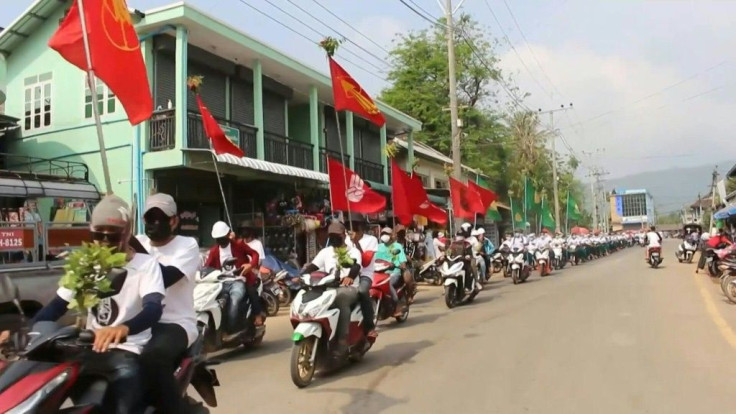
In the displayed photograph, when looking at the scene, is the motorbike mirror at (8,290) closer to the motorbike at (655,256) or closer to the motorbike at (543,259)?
the motorbike at (543,259)

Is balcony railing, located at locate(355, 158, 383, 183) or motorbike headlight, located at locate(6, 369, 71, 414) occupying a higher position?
balcony railing, located at locate(355, 158, 383, 183)

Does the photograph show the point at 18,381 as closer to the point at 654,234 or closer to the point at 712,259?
the point at 712,259

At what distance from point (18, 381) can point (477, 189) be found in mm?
17675

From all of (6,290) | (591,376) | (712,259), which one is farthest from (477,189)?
(6,290)

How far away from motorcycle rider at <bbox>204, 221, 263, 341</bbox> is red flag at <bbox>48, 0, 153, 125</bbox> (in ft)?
5.84

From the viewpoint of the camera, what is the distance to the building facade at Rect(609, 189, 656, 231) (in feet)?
381

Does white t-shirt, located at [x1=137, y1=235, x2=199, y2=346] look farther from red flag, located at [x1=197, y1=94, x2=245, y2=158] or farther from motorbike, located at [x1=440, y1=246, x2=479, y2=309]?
motorbike, located at [x1=440, y1=246, x2=479, y2=309]

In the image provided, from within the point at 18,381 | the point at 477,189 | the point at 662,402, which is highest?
the point at 477,189

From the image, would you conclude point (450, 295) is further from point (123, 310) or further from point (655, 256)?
point (655, 256)

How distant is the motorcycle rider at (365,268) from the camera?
269 inches

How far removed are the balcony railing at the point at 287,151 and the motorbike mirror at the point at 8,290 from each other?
10.3 metres

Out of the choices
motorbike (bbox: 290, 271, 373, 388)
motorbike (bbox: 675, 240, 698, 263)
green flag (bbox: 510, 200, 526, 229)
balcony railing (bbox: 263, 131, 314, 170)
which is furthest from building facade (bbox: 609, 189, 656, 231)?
motorbike (bbox: 290, 271, 373, 388)

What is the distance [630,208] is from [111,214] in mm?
128671

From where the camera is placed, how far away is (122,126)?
1336 centimetres
